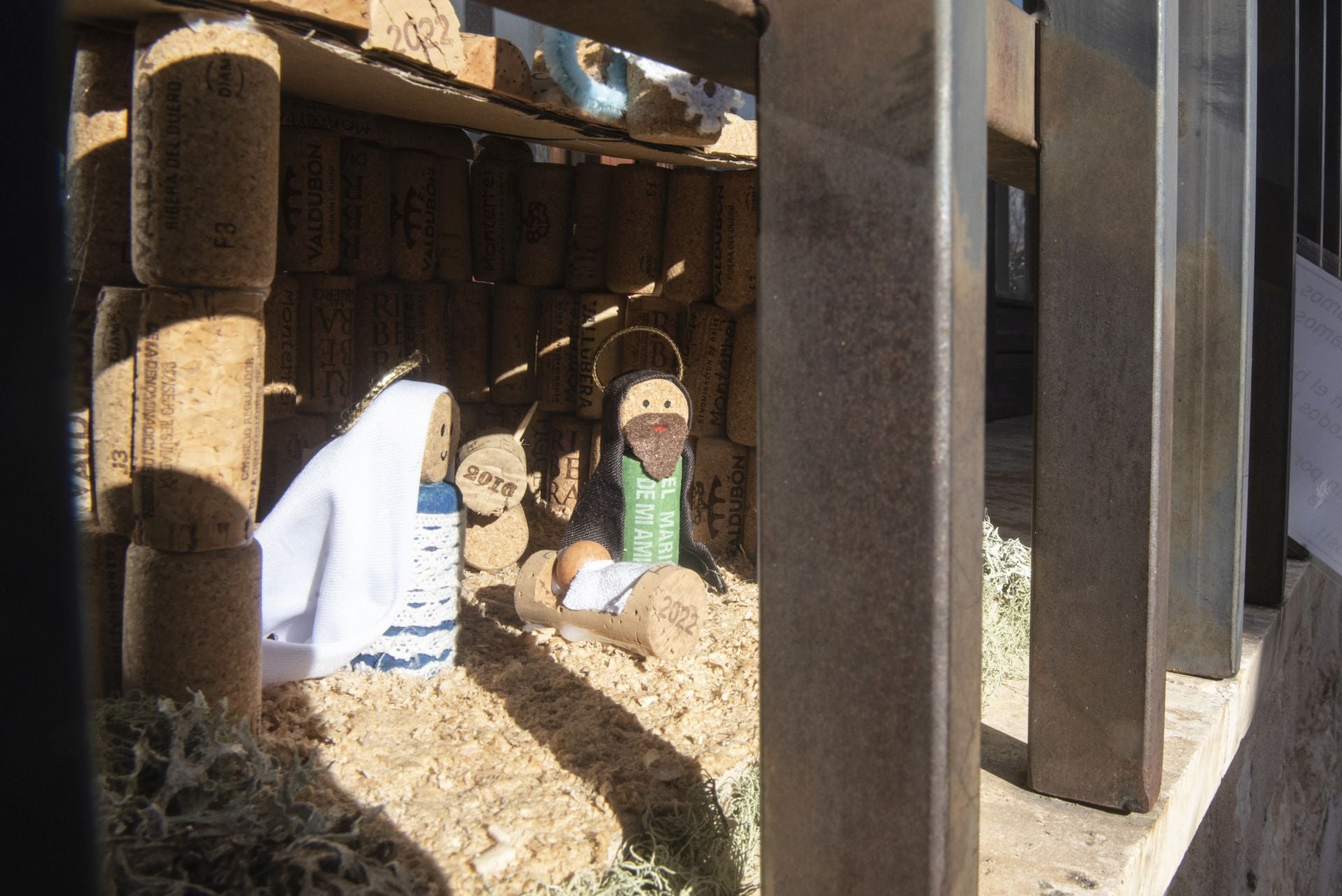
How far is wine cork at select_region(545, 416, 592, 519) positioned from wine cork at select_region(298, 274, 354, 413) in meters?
0.85

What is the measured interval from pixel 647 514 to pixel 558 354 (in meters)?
1.11

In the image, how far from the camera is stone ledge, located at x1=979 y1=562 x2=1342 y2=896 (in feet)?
5.63

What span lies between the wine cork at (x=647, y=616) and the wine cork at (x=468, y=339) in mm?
1340

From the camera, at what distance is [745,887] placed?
1.69m

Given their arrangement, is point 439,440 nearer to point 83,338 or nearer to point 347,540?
point 347,540

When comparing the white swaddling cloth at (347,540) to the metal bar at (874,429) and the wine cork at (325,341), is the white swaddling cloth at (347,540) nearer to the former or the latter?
the wine cork at (325,341)

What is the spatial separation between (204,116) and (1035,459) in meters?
1.64

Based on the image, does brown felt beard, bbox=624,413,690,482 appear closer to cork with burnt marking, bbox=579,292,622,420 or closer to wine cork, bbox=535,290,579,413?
cork with burnt marking, bbox=579,292,622,420

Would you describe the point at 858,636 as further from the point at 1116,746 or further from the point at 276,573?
the point at 276,573

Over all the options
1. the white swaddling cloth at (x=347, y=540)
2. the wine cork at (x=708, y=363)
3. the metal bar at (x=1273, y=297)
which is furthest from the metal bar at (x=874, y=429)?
the wine cork at (x=708, y=363)

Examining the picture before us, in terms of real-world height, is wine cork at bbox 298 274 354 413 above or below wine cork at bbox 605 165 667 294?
below

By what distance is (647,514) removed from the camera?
3.09 metres

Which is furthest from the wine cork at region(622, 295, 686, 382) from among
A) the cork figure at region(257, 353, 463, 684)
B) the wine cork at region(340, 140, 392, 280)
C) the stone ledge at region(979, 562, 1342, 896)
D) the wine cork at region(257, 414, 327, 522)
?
the stone ledge at region(979, 562, 1342, 896)

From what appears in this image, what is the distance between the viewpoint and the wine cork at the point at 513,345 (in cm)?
395
